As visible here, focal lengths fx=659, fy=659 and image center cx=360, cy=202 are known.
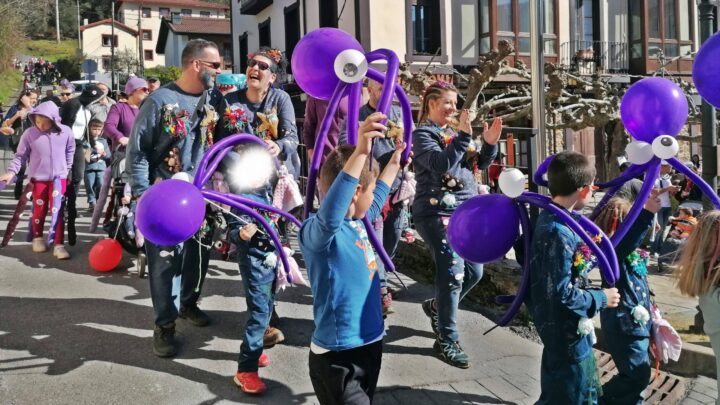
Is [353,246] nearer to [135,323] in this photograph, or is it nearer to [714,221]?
[714,221]

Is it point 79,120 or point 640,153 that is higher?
point 79,120

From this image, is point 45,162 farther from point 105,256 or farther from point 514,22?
point 514,22

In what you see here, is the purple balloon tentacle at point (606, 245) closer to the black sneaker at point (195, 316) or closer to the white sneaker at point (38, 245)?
the black sneaker at point (195, 316)

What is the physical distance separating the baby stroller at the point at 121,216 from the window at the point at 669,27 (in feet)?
59.7

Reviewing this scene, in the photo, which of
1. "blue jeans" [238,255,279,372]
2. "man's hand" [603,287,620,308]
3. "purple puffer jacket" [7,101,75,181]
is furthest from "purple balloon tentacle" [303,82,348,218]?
"purple puffer jacket" [7,101,75,181]

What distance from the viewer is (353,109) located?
2756 millimetres

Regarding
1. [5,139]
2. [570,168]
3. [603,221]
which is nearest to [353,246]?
[570,168]

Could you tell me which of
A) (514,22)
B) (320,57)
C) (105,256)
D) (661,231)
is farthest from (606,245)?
(514,22)

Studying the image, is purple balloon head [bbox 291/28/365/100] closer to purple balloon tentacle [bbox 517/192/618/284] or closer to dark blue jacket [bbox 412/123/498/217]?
purple balloon tentacle [bbox 517/192/618/284]

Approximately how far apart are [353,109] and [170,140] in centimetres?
179

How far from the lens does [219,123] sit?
419 cm

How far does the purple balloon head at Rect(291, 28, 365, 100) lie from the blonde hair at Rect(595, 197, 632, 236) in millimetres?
1634

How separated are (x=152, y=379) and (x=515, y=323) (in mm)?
2734

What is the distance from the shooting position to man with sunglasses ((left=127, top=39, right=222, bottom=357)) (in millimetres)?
4070
